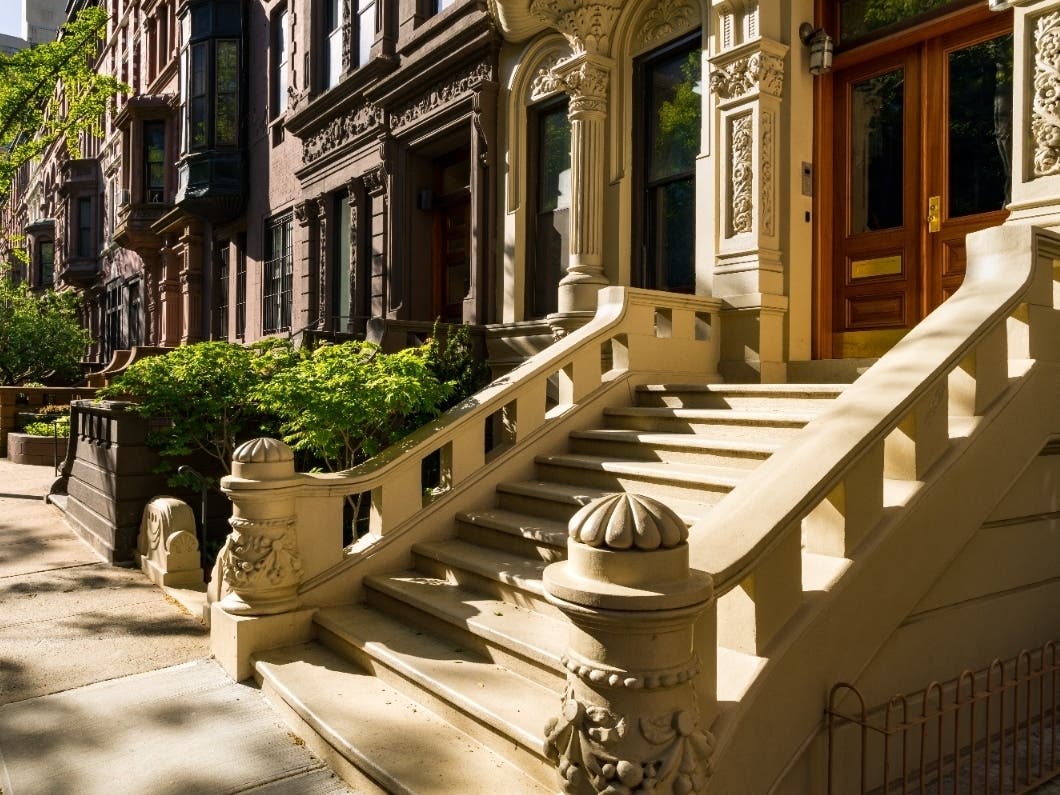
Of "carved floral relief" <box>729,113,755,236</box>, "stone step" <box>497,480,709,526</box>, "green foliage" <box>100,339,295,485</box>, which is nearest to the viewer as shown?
"stone step" <box>497,480,709,526</box>

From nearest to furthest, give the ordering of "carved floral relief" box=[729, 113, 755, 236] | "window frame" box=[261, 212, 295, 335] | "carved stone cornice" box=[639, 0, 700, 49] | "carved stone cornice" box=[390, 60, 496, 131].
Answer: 1. "carved floral relief" box=[729, 113, 755, 236]
2. "carved stone cornice" box=[639, 0, 700, 49]
3. "carved stone cornice" box=[390, 60, 496, 131]
4. "window frame" box=[261, 212, 295, 335]

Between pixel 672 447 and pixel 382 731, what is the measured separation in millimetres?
2723

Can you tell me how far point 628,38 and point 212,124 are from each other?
477 inches

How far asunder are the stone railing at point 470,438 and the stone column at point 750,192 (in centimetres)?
30

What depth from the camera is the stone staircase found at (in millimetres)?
3406

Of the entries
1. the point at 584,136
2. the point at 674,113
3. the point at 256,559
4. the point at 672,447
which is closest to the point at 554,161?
the point at 584,136

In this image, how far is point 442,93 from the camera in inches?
419

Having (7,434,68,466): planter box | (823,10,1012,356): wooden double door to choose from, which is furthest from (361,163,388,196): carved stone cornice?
(7,434,68,466): planter box

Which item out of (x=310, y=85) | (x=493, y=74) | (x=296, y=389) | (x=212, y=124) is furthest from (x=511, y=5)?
(x=212, y=124)

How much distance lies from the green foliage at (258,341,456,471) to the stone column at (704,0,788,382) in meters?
2.60

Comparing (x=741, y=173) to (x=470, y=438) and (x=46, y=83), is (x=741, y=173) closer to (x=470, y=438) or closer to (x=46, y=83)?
(x=470, y=438)

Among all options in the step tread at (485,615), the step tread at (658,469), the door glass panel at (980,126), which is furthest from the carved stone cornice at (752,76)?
the step tread at (485,615)

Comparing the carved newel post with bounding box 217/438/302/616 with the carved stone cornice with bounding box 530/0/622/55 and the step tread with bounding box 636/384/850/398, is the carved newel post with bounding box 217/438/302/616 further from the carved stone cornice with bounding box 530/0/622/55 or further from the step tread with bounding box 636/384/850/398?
the carved stone cornice with bounding box 530/0/622/55

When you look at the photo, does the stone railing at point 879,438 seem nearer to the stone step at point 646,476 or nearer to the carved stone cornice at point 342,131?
the stone step at point 646,476
